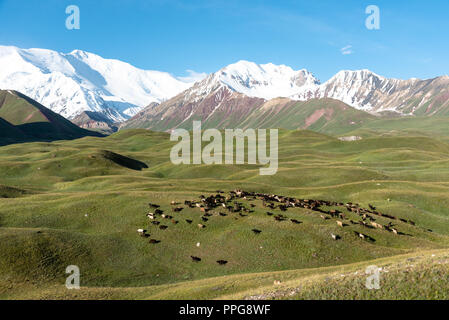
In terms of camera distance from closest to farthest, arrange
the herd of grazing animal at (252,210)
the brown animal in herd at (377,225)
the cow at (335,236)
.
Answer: the cow at (335,236), the herd of grazing animal at (252,210), the brown animal in herd at (377,225)

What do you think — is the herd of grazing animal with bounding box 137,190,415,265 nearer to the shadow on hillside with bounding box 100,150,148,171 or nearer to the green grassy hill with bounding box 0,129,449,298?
the green grassy hill with bounding box 0,129,449,298

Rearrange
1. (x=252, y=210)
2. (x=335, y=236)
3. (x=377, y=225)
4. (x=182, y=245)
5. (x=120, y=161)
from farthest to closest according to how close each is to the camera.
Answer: (x=120, y=161), (x=252, y=210), (x=377, y=225), (x=335, y=236), (x=182, y=245)

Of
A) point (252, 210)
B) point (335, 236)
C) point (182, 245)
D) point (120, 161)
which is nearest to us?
point (182, 245)

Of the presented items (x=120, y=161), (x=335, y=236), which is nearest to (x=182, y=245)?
(x=335, y=236)

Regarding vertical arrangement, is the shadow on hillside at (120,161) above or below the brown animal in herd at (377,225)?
above

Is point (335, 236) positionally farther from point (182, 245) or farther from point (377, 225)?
point (182, 245)

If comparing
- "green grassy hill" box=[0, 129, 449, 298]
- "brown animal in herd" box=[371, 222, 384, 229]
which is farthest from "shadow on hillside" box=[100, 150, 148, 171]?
"brown animal in herd" box=[371, 222, 384, 229]

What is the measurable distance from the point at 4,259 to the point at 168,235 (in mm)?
16000

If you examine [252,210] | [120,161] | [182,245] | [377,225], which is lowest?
[182,245]

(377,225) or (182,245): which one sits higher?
(377,225)

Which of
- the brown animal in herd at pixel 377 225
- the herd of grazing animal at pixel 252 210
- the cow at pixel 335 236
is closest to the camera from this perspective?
the cow at pixel 335 236

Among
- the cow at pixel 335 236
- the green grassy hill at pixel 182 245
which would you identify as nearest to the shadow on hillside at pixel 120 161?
the green grassy hill at pixel 182 245

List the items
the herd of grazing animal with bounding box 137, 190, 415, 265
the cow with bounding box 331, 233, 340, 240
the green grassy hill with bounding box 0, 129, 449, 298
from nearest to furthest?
A: 1. the green grassy hill with bounding box 0, 129, 449, 298
2. the cow with bounding box 331, 233, 340, 240
3. the herd of grazing animal with bounding box 137, 190, 415, 265

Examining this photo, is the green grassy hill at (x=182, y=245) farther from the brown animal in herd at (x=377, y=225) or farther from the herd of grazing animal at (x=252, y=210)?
the brown animal in herd at (x=377, y=225)
